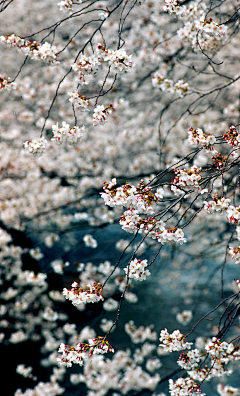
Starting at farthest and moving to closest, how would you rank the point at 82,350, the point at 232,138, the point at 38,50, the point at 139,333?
the point at 139,333
the point at 38,50
the point at 82,350
the point at 232,138

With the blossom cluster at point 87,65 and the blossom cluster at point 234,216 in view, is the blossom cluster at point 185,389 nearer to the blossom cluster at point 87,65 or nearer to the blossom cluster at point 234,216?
the blossom cluster at point 234,216

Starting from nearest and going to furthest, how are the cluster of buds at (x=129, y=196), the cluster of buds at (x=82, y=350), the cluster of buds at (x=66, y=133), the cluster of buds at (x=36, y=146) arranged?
the cluster of buds at (x=129, y=196), the cluster of buds at (x=82, y=350), the cluster of buds at (x=66, y=133), the cluster of buds at (x=36, y=146)

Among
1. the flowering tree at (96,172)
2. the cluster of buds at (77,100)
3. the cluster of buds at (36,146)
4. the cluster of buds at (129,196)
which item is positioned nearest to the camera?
the cluster of buds at (129,196)

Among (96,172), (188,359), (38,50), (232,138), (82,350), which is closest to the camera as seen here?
(232,138)

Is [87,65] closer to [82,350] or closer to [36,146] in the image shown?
[36,146]

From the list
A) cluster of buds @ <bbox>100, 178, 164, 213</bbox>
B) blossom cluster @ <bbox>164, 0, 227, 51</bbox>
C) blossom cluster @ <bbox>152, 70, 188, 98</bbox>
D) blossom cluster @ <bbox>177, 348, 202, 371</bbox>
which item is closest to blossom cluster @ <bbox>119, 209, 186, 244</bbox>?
cluster of buds @ <bbox>100, 178, 164, 213</bbox>

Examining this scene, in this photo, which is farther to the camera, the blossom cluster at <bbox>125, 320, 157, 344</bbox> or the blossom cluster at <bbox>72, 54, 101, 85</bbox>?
the blossom cluster at <bbox>125, 320, 157, 344</bbox>

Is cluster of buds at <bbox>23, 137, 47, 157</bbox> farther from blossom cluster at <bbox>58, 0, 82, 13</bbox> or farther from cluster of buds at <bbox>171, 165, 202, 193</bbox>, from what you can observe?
cluster of buds at <bbox>171, 165, 202, 193</bbox>

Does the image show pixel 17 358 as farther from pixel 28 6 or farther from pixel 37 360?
pixel 28 6

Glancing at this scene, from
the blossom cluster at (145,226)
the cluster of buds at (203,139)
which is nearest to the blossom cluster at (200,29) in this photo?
the cluster of buds at (203,139)

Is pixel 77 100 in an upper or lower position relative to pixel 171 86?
lower

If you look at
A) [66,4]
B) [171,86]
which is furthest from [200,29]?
[171,86]
